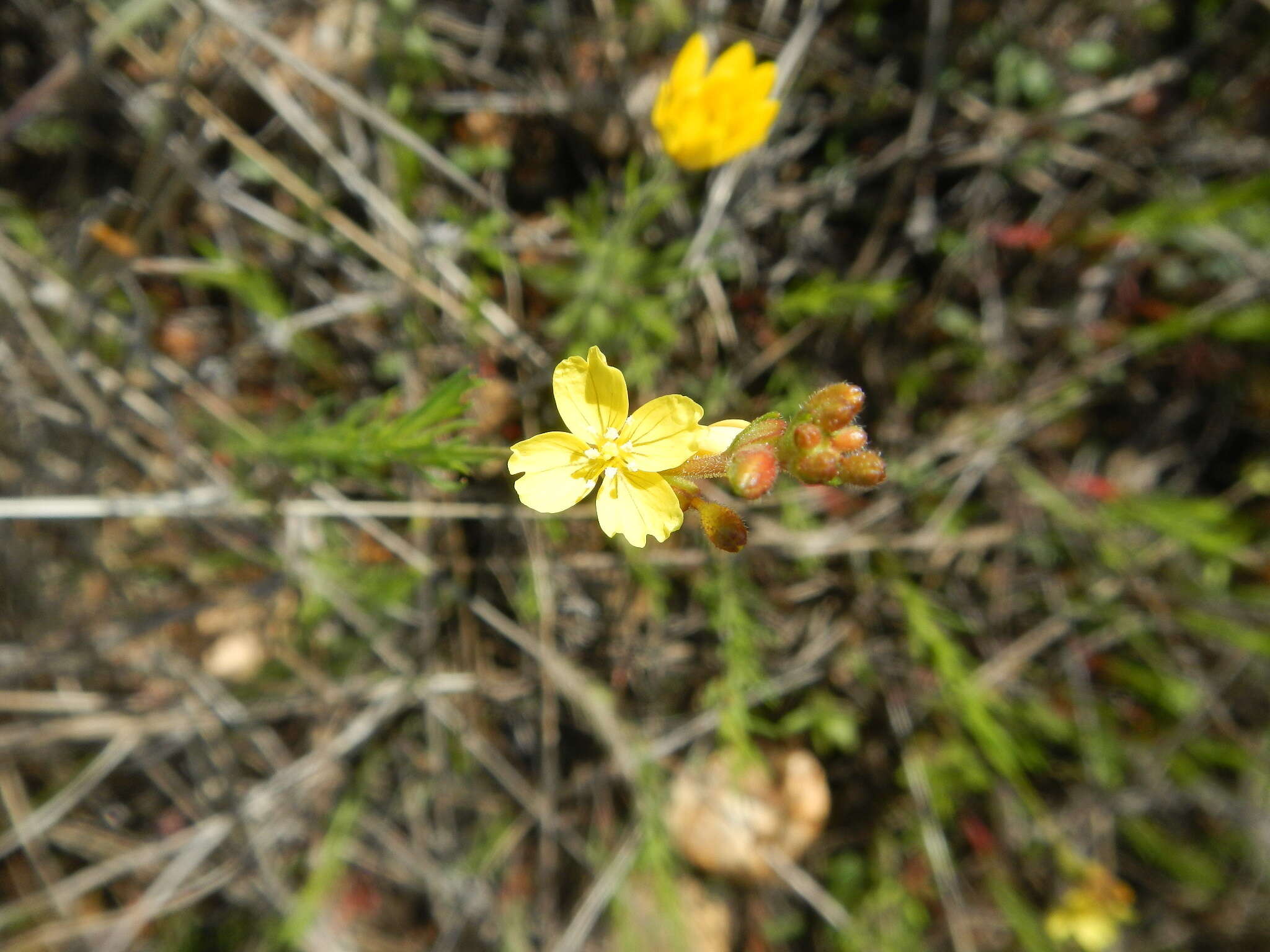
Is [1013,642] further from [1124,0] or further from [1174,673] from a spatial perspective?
[1124,0]

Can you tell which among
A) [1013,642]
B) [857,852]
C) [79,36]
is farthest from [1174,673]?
[79,36]

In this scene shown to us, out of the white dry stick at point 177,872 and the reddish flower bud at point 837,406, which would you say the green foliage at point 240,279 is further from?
the reddish flower bud at point 837,406

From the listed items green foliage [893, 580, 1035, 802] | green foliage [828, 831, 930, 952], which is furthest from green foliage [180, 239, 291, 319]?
green foliage [828, 831, 930, 952]

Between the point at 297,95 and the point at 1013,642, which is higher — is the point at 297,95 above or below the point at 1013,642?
above

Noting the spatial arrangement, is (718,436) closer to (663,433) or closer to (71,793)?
(663,433)

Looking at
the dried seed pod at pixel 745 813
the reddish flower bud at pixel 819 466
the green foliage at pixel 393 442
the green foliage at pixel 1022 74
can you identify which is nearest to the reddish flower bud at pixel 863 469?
the reddish flower bud at pixel 819 466

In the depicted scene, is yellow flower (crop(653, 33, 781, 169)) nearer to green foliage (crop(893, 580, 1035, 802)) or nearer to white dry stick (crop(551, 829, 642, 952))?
green foliage (crop(893, 580, 1035, 802))

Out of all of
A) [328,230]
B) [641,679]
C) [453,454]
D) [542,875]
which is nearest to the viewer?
[453,454]
